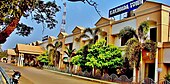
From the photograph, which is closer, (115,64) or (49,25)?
(49,25)

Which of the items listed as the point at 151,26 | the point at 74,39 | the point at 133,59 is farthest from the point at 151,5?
the point at 74,39

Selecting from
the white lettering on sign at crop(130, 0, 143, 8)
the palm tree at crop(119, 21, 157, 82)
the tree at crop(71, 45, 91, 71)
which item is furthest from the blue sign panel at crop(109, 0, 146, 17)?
the palm tree at crop(119, 21, 157, 82)

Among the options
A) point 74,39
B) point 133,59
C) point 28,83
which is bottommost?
point 28,83

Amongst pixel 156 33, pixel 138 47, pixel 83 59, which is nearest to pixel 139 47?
pixel 138 47

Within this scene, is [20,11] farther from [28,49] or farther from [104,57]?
A: [28,49]

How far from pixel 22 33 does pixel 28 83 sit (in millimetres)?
14505

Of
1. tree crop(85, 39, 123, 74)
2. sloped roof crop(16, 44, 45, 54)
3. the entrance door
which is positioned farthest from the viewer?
sloped roof crop(16, 44, 45, 54)

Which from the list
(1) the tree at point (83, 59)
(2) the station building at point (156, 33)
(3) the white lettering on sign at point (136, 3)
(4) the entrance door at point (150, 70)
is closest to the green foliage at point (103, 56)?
(1) the tree at point (83, 59)

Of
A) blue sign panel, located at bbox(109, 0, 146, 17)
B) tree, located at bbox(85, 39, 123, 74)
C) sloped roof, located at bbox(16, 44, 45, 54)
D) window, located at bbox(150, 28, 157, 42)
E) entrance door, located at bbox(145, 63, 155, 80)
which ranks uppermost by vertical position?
blue sign panel, located at bbox(109, 0, 146, 17)

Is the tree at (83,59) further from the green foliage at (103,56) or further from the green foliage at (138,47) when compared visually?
the green foliage at (138,47)

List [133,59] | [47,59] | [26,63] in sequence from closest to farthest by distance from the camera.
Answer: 1. [133,59]
2. [47,59]
3. [26,63]

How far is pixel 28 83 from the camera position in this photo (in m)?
21.4

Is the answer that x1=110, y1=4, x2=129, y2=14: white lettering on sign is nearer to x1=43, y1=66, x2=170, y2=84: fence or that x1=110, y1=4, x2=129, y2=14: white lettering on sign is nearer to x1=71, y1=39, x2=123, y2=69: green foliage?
x1=71, y1=39, x2=123, y2=69: green foliage

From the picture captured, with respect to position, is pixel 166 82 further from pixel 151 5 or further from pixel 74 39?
pixel 74 39
